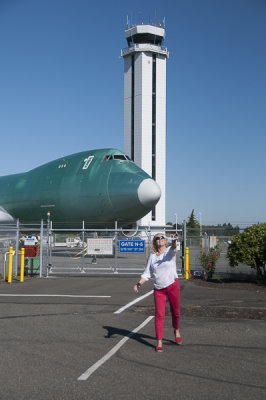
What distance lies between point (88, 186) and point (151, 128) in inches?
2009

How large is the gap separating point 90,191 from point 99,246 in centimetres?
811

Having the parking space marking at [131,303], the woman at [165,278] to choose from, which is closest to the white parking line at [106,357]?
the woman at [165,278]

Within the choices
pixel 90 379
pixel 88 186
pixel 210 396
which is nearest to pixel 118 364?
pixel 90 379

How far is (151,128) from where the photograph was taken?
3017 inches

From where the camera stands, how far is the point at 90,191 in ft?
89.7

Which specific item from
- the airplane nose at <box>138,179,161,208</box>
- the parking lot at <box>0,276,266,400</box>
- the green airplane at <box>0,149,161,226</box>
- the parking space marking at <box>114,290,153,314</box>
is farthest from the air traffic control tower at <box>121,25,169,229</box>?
the parking lot at <box>0,276,266,400</box>

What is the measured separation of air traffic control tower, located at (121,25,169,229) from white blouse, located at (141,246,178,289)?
226ft

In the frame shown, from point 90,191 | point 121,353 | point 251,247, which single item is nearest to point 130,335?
point 121,353

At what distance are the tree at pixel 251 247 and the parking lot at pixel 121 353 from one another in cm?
394

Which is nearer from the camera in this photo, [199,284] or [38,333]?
[38,333]

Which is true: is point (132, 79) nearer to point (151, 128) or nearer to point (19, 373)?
point (151, 128)

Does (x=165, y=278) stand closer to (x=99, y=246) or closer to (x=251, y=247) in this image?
(x=251, y=247)

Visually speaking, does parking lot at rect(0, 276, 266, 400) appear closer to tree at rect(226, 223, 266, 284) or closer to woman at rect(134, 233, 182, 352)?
woman at rect(134, 233, 182, 352)

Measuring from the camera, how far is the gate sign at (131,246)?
19.1 meters
